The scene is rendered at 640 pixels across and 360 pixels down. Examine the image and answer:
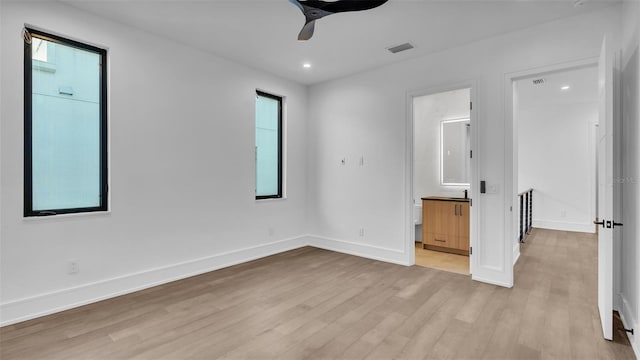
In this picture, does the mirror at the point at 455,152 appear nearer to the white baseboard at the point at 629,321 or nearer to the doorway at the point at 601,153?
the doorway at the point at 601,153

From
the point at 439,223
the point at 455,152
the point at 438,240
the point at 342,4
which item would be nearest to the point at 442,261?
the point at 438,240

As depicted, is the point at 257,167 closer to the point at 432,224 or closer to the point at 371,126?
the point at 371,126

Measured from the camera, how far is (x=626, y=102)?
2.64 metres

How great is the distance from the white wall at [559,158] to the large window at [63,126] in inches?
281

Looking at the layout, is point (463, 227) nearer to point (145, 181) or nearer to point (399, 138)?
point (399, 138)

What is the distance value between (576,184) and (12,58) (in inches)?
366

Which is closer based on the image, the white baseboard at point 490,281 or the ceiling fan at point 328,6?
the ceiling fan at point 328,6

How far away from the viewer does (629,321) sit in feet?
7.86

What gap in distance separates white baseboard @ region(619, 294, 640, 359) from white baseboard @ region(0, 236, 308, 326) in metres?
3.96

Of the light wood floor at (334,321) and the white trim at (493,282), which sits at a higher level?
the white trim at (493,282)

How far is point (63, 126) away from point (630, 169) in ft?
16.3

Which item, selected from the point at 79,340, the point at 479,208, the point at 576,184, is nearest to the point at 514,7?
the point at 479,208

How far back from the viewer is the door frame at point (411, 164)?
3650 mm

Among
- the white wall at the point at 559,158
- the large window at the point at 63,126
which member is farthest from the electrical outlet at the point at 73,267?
the white wall at the point at 559,158
